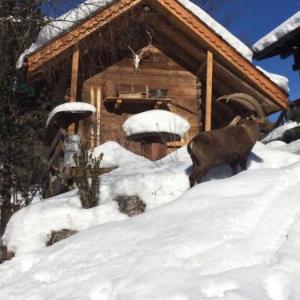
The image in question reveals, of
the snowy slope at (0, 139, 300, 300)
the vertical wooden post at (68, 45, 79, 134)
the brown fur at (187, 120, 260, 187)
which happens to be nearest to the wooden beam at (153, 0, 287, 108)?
the vertical wooden post at (68, 45, 79, 134)

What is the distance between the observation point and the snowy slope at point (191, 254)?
136 inches

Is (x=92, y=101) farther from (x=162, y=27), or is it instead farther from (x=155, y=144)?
(x=155, y=144)

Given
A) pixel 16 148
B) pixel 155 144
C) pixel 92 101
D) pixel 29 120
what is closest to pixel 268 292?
pixel 155 144

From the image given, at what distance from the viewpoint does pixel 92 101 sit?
11914mm

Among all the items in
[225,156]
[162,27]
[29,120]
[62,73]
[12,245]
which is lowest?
[12,245]

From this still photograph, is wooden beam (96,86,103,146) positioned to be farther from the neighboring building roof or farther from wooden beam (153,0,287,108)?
the neighboring building roof

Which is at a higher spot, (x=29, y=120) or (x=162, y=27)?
(x=162, y=27)

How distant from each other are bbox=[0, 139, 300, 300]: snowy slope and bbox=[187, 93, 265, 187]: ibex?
0.89m

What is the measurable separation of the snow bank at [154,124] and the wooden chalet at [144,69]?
73.9 inches

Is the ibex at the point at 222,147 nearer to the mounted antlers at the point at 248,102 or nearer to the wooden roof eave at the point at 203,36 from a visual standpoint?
the mounted antlers at the point at 248,102

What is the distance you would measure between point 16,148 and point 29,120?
2071 millimetres

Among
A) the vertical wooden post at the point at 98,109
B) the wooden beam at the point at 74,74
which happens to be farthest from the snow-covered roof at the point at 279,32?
the vertical wooden post at the point at 98,109

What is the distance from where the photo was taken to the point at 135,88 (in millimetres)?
12305

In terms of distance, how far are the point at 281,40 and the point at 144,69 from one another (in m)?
4.38
